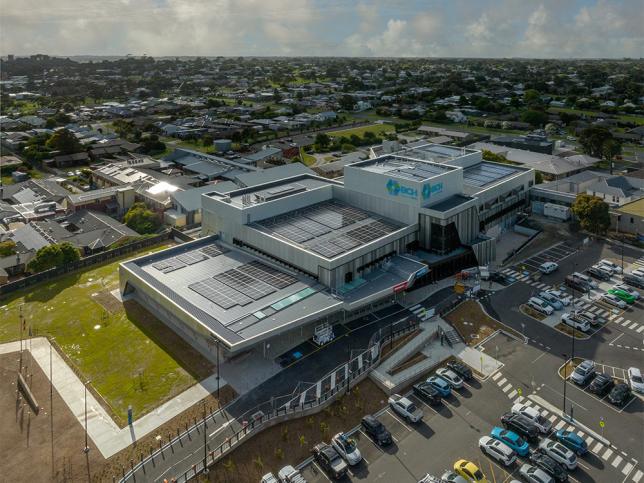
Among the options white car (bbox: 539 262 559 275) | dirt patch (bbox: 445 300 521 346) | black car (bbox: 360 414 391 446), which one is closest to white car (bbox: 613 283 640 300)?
white car (bbox: 539 262 559 275)

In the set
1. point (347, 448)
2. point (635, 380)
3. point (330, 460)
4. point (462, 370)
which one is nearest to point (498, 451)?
point (462, 370)

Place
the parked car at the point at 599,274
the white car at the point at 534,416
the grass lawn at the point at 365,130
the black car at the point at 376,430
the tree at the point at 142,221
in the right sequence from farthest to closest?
the grass lawn at the point at 365,130 < the tree at the point at 142,221 < the parked car at the point at 599,274 < the white car at the point at 534,416 < the black car at the point at 376,430

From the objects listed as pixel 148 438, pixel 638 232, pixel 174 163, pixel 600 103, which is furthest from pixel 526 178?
pixel 600 103

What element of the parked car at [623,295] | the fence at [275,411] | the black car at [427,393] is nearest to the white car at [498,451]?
A: the black car at [427,393]

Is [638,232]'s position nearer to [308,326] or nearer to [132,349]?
[308,326]

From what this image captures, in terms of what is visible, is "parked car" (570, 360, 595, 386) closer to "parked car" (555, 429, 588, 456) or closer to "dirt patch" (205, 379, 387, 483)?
"parked car" (555, 429, 588, 456)

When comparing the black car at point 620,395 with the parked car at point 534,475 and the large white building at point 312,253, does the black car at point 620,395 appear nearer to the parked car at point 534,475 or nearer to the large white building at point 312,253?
the parked car at point 534,475
